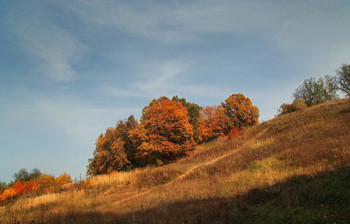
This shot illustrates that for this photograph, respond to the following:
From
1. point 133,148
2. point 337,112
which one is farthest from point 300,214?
point 133,148

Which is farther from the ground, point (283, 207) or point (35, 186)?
point (35, 186)

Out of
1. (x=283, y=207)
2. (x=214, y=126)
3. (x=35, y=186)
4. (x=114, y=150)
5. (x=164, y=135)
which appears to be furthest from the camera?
(x=214, y=126)

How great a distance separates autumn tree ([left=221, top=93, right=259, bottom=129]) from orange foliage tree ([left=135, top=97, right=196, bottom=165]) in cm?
1861

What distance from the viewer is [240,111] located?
48.5 metres

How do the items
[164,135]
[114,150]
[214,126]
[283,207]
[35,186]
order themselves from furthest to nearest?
[214,126] < [164,135] < [114,150] < [35,186] < [283,207]

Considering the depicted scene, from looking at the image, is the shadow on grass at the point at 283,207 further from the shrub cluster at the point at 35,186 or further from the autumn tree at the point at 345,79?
the autumn tree at the point at 345,79

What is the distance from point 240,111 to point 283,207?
45351 mm

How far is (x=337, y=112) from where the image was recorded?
63.7ft

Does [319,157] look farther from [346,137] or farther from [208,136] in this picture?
[208,136]

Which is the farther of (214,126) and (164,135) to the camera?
(214,126)

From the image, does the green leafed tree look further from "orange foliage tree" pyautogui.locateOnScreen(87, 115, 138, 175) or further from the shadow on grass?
the shadow on grass

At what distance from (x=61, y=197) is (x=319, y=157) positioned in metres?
16.9

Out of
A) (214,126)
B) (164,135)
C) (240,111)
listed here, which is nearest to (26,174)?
(164,135)

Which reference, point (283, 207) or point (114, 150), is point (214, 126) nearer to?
point (114, 150)
